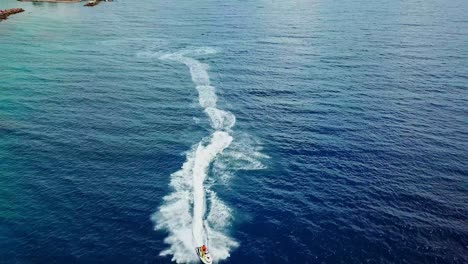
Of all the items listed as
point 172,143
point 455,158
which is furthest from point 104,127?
point 455,158


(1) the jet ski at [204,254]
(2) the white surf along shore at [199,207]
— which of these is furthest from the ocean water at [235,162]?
(1) the jet ski at [204,254]

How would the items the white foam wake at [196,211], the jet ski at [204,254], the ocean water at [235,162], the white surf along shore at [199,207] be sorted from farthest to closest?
the ocean water at [235,162], the white surf along shore at [199,207], the white foam wake at [196,211], the jet ski at [204,254]

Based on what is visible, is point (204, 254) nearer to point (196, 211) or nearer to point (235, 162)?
point (196, 211)

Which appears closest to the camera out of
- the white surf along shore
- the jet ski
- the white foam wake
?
the jet ski

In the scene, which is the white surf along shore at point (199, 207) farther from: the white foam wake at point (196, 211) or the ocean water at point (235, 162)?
the ocean water at point (235, 162)

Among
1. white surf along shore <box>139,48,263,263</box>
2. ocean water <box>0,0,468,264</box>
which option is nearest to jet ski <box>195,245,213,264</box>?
white surf along shore <box>139,48,263,263</box>

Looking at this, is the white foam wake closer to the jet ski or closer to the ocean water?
the ocean water
